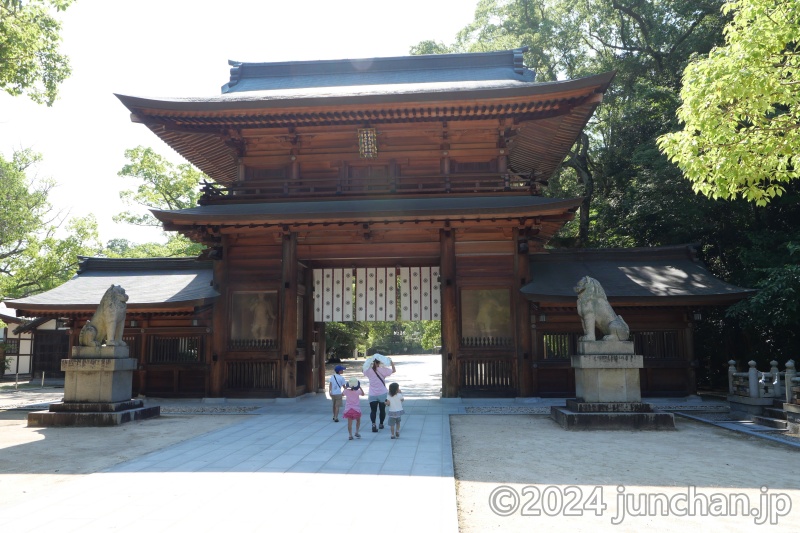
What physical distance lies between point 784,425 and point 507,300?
21.9ft

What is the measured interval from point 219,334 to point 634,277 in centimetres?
1205

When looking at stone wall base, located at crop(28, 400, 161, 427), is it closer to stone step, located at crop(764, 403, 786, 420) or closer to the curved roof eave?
the curved roof eave

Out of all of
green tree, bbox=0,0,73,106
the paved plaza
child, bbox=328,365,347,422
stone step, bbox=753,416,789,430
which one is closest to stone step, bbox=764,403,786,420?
stone step, bbox=753,416,789,430

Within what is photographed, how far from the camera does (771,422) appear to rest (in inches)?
436

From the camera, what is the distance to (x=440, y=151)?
52.6 feet

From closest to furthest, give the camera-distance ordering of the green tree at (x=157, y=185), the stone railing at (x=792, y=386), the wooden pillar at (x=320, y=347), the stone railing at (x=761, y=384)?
the stone railing at (x=792, y=386) < the stone railing at (x=761, y=384) < the wooden pillar at (x=320, y=347) < the green tree at (x=157, y=185)

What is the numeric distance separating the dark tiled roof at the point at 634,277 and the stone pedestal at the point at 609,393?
2.82 meters

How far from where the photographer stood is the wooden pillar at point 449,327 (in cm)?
1452

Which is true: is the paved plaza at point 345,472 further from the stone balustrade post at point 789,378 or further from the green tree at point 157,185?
the green tree at point 157,185

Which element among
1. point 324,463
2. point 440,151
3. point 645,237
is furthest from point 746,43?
point 645,237

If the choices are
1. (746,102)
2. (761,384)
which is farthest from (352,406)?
(761,384)

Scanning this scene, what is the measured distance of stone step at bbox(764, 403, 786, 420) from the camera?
11.3 m

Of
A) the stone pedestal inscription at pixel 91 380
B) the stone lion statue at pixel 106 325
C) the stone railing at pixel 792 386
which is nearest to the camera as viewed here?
the stone railing at pixel 792 386

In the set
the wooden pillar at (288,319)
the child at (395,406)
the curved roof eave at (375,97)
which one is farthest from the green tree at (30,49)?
the child at (395,406)
